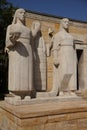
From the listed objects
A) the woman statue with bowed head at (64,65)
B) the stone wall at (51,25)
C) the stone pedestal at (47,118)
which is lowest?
the stone pedestal at (47,118)

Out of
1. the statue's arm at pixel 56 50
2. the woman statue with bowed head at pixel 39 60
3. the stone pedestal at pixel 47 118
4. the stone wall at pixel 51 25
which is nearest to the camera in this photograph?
the stone pedestal at pixel 47 118

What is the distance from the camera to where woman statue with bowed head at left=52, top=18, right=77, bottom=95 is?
4348 mm

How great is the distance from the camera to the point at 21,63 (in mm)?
3836

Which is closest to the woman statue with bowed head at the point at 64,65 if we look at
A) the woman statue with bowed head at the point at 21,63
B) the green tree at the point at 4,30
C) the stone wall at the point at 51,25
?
the woman statue with bowed head at the point at 21,63

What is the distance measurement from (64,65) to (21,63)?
93 cm

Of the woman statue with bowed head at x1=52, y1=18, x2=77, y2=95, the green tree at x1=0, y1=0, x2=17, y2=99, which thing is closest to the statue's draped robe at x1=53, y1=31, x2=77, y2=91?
the woman statue with bowed head at x1=52, y1=18, x2=77, y2=95

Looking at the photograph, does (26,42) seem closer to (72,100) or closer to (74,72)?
(74,72)

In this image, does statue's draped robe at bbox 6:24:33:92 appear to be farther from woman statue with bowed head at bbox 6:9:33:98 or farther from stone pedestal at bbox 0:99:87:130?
stone pedestal at bbox 0:99:87:130

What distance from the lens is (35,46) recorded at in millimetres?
4363

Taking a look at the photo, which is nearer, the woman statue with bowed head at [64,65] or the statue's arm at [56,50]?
the woman statue with bowed head at [64,65]

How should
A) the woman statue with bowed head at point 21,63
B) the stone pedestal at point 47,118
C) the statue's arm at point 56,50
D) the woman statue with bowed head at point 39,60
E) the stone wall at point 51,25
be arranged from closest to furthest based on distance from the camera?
the stone pedestal at point 47,118 → the woman statue with bowed head at point 21,63 → the woman statue with bowed head at point 39,60 → the statue's arm at point 56,50 → the stone wall at point 51,25

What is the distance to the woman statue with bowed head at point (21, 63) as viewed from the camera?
3824 mm

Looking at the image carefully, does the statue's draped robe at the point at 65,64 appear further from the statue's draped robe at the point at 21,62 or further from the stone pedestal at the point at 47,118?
the stone pedestal at the point at 47,118

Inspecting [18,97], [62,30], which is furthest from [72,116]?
[62,30]
